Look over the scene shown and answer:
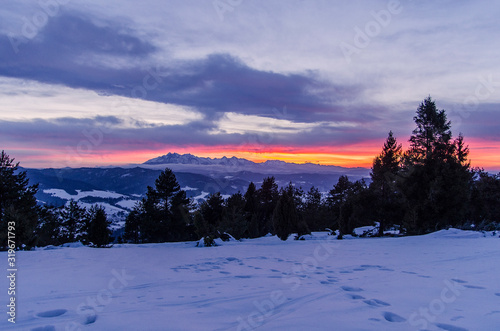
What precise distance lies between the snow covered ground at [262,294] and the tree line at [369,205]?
18.4 ft

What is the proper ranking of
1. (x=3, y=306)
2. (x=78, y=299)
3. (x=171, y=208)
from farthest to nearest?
1. (x=171, y=208)
2. (x=78, y=299)
3. (x=3, y=306)

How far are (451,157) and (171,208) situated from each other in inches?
1158

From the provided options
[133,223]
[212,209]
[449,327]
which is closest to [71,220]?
[133,223]

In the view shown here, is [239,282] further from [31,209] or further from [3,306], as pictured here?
[31,209]

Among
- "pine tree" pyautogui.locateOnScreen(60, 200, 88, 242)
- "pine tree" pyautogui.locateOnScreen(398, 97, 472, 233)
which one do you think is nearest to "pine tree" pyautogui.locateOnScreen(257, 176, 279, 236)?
"pine tree" pyautogui.locateOnScreen(398, 97, 472, 233)

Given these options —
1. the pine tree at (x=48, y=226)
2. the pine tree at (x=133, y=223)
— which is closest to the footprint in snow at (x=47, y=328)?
the pine tree at (x=48, y=226)

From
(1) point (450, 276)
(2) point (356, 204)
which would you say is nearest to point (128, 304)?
(1) point (450, 276)

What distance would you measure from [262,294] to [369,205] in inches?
815

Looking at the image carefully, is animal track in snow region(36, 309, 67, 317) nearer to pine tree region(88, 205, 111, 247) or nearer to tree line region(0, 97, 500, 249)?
tree line region(0, 97, 500, 249)

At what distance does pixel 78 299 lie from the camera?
3650mm

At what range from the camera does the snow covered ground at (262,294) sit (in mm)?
2842

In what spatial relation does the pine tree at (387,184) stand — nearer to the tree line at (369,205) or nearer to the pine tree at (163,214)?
the tree line at (369,205)

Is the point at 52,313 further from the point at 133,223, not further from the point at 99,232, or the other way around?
the point at 133,223

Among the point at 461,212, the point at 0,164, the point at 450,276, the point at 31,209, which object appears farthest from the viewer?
the point at 31,209
